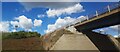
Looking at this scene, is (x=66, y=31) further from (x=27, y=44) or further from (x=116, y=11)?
(x=116, y=11)

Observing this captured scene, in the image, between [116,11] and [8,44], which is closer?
[116,11]

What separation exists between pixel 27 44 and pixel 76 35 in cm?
1439

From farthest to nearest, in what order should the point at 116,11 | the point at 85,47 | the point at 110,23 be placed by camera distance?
the point at 85,47 < the point at 110,23 < the point at 116,11

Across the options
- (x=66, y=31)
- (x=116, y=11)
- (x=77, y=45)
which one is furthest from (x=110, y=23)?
(x=66, y=31)

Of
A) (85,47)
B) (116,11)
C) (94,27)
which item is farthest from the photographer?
(85,47)

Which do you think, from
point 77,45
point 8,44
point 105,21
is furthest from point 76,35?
point 8,44

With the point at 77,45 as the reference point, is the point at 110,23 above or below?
above

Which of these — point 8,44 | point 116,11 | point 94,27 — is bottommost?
point 8,44

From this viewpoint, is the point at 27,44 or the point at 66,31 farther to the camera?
the point at 27,44

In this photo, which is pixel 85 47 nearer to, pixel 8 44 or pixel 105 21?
pixel 105 21

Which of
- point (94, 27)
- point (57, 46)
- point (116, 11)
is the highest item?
point (116, 11)

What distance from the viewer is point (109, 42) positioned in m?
58.5

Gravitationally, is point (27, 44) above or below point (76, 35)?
below

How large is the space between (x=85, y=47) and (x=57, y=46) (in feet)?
20.5
